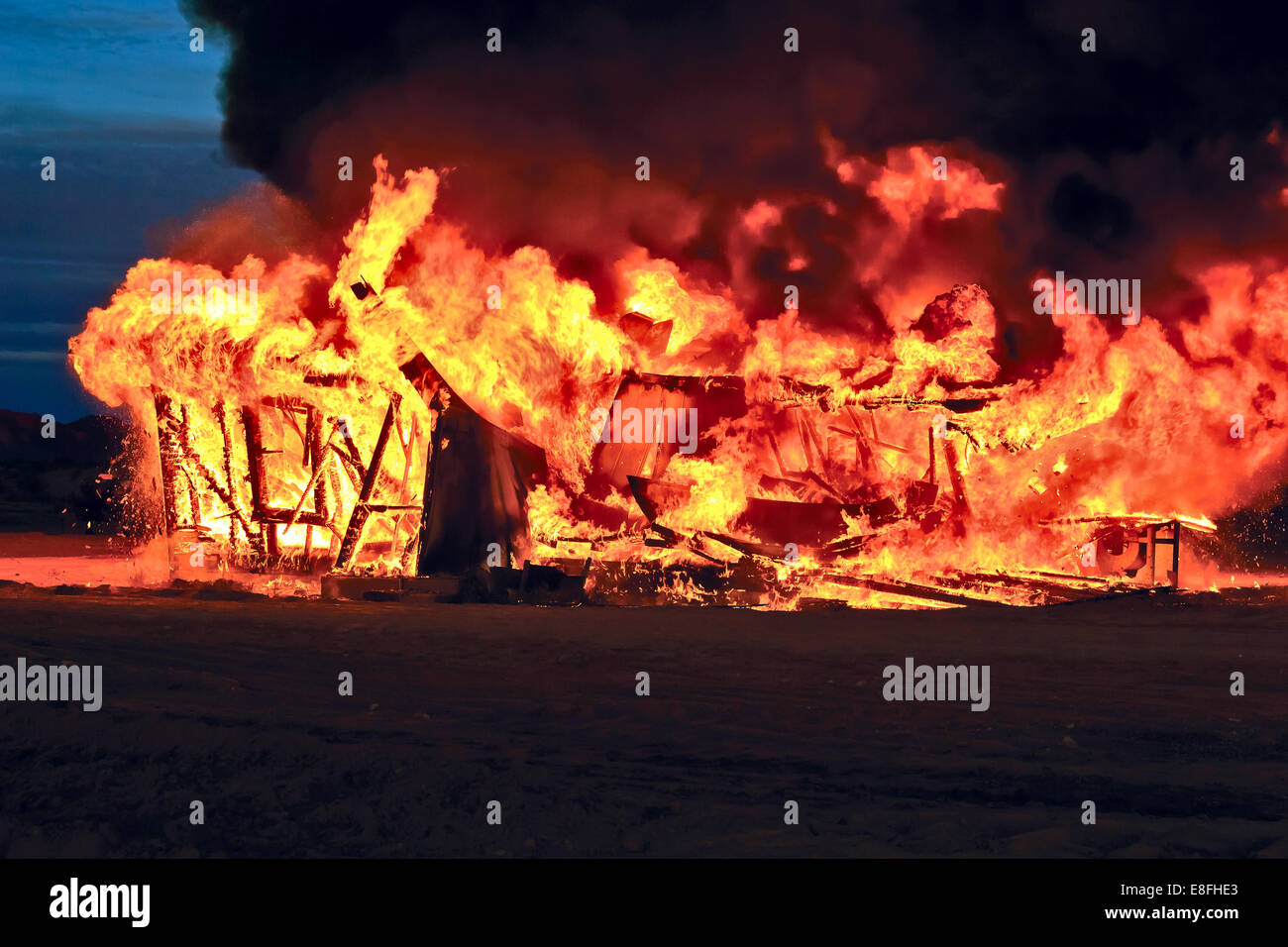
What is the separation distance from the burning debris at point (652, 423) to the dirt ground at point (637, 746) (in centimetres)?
439

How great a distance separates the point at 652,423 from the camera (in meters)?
22.9

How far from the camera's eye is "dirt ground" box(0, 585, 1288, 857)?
788 centimetres

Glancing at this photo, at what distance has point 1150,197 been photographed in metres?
25.4

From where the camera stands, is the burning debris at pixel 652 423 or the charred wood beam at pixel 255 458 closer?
the burning debris at pixel 652 423

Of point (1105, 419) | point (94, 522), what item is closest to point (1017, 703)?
point (1105, 419)

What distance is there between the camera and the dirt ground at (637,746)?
7.88m

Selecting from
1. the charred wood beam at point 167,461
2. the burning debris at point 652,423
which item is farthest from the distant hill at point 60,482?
the burning debris at point 652,423

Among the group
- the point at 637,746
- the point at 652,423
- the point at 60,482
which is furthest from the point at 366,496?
the point at 60,482

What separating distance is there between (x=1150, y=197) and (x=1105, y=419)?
619 centimetres

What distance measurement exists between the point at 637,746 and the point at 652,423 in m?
13.1

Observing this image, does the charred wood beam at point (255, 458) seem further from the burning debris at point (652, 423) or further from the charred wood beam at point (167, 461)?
the charred wood beam at point (167, 461)

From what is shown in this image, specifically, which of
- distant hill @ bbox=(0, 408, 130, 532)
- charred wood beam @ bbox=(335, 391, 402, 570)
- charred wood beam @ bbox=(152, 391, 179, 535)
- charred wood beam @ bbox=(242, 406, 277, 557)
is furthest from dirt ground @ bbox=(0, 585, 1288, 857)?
distant hill @ bbox=(0, 408, 130, 532)

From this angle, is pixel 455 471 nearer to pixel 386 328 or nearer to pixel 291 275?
pixel 386 328

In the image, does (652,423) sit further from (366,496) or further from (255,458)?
(255,458)
